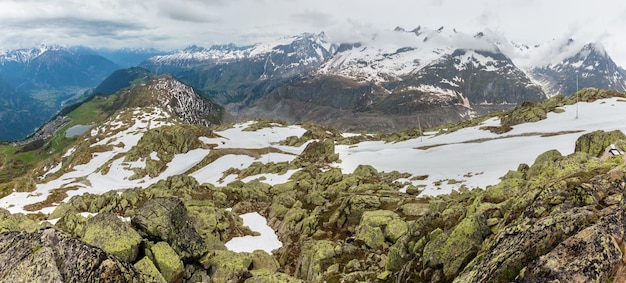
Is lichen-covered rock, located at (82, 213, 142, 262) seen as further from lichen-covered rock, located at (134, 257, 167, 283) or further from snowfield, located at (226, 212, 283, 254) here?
snowfield, located at (226, 212, 283, 254)

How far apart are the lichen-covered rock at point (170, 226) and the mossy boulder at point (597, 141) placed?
38828mm

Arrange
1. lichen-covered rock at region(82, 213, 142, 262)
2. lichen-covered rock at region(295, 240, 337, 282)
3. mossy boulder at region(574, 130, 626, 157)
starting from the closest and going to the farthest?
1. lichen-covered rock at region(82, 213, 142, 262)
2. lichen-covered rock at region(295, 240, 337, 282)
3. mossy boulder at region(574, 130, 626, 157)

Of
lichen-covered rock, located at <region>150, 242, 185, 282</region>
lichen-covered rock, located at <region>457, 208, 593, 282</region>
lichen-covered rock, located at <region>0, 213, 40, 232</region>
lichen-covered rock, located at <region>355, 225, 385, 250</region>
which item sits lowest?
lichen-covered rock, located at <region>355, 225, 385, 250</region>

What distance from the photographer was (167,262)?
21.8m

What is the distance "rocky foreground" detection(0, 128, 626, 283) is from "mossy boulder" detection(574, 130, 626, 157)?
0.51 feet

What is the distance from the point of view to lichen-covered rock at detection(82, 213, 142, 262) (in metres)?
20.6

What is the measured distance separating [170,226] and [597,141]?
4290 centimetres

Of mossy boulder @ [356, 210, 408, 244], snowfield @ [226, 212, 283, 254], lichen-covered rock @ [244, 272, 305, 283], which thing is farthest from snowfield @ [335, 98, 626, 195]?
lichen-covered rock @ [244, 272, 305, 283]

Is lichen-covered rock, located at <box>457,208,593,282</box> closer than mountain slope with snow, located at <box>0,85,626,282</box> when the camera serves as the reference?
Yes

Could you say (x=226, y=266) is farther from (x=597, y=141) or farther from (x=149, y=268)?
(x=597, y=141)

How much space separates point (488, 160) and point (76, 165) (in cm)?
14341

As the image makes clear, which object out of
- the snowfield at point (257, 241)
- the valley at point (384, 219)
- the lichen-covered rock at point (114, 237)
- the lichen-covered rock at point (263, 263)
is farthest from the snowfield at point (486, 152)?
the lichen-covered rock at point (114, 237)

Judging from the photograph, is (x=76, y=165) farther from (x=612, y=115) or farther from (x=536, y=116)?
(x=612, y=115)

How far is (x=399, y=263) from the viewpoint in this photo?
71.3ft
